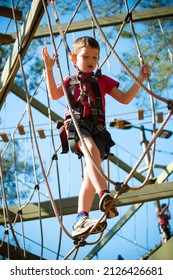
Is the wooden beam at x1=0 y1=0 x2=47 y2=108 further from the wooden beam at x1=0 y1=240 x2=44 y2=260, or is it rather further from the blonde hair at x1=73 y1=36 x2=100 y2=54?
the wooden beam at x1=0 y1=240 x2=44 y2=260

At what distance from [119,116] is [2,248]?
1.72 metres

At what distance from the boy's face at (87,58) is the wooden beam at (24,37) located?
52cm

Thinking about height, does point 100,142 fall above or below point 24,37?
below

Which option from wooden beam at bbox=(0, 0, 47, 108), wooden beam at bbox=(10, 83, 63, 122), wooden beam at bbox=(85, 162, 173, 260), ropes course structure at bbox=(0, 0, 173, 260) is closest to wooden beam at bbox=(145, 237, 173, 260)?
ropes course structure at bbox=(0, 0, 173, 260)

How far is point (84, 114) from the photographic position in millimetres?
2348

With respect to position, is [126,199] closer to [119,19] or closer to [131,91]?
[119,19]

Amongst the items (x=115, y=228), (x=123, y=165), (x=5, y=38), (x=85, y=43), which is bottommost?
(x=85, y=43)

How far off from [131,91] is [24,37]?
775mm

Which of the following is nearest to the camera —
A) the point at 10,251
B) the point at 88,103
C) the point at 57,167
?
the point at 88,103

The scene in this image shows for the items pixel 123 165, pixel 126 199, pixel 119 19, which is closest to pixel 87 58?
pixel 119 19

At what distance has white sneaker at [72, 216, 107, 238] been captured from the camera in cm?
215

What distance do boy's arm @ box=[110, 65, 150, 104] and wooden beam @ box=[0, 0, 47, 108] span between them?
A: 1.95 ft
